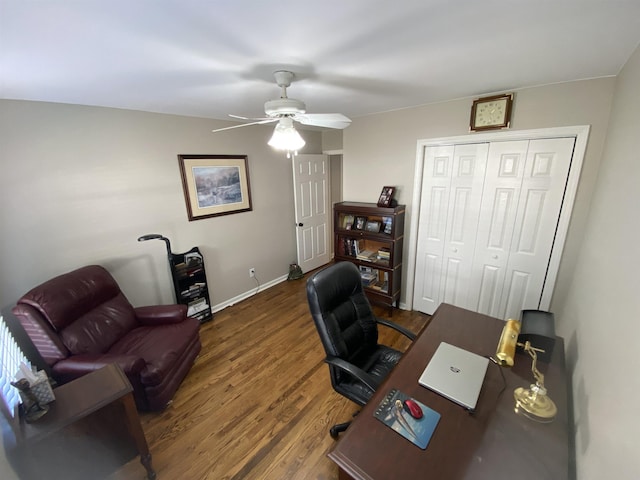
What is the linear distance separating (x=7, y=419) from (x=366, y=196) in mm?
3182

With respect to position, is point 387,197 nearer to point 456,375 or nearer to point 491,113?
point 491,113

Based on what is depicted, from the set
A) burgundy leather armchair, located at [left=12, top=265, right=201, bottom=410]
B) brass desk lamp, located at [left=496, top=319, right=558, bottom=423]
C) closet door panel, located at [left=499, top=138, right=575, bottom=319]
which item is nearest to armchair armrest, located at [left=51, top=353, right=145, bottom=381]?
burgundy leather armchair, located at [left=12, top=265, right=201, bottom=410]

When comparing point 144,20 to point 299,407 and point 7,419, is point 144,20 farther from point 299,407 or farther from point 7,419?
point 299,407

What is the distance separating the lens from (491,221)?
2.37m

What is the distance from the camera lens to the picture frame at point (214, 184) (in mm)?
2717

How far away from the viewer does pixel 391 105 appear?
250 centimetres

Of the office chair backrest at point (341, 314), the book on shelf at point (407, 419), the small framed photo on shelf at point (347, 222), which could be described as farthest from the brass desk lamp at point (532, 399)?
the small framed photo on shelf at point (347, 222)

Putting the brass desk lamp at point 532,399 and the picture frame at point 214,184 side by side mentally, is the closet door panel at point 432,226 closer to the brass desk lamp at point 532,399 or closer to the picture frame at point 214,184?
the brass desk lamp at point 532,399

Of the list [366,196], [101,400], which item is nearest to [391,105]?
[366,196]

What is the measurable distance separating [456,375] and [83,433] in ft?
6.60

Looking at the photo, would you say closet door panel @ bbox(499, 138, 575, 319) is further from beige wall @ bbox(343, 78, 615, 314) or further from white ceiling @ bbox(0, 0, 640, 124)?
white ceiling @ bbox(0, 0, 640, 124)

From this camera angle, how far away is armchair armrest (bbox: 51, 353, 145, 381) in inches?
64.9

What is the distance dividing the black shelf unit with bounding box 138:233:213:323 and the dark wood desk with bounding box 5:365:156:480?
3.94 ft

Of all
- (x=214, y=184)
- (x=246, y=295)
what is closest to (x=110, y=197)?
(x=214, y=184)
